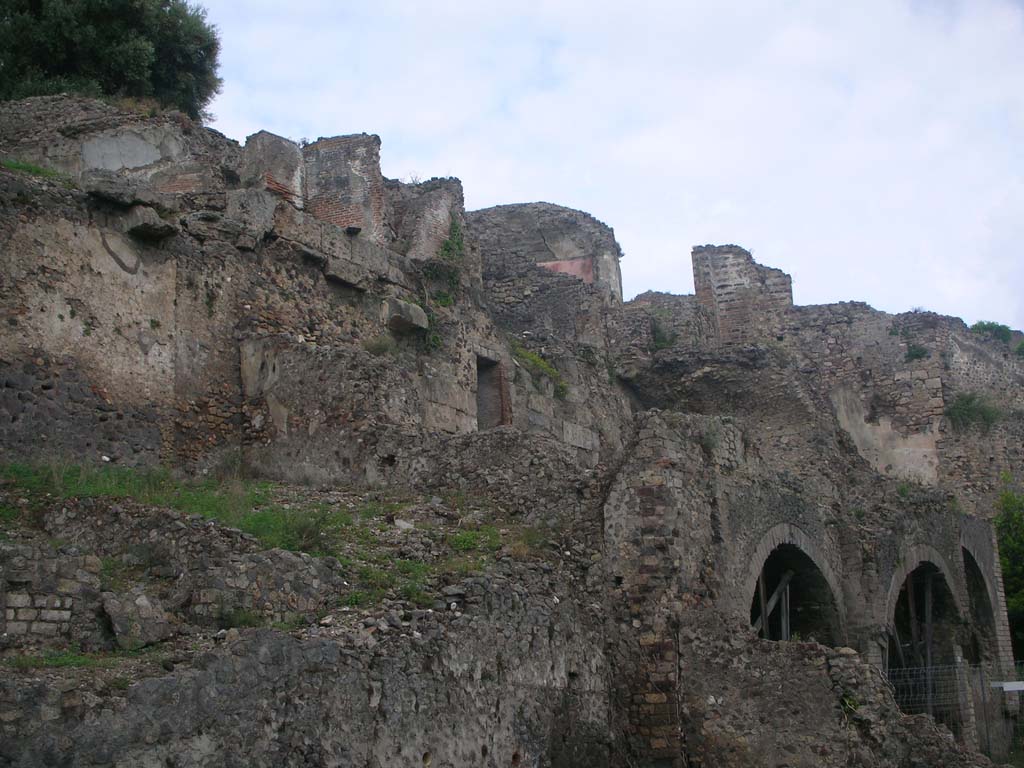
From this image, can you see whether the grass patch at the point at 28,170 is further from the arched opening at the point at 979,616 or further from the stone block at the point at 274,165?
the arched opening at the point at 979,616

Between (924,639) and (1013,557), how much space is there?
5.66 m

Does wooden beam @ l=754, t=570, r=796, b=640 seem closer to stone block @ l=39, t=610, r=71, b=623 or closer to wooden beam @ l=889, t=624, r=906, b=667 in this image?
wooden beam @ l=889, t=624, r=906, b=667

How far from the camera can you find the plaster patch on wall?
3080cm

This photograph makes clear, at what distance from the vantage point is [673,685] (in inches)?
538

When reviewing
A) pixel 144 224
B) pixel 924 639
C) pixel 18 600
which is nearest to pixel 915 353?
pixel 924 639

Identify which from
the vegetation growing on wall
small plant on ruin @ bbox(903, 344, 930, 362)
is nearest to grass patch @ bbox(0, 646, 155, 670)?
the vegetation growing on wall

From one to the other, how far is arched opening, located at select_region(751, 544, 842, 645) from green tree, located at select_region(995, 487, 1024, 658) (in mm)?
7555

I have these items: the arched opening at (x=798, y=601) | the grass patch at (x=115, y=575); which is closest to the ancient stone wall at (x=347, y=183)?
the arched opening at (x=798, y=601)

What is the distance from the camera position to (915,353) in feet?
104

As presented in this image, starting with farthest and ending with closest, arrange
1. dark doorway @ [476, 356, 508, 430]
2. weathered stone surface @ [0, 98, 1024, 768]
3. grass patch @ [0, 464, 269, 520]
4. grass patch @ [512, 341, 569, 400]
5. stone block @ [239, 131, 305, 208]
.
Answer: grass patch @ [512, 341, 569, 400], dark doorway @ [476, 356, 508, 430], stone block @ [239, 131, 305, 208], grass patch @ [0, 464, 269, 520], weathered stone surface @ [0, 98, 1024, 768]

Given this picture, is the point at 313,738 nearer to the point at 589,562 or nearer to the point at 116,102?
the point at 589,562

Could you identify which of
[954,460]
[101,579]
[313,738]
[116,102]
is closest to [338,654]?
[313,738]

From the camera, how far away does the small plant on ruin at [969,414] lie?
102 feet

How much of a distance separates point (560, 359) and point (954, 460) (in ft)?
39.6
